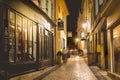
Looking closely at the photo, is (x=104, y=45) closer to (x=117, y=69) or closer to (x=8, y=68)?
(x=117, y=69)

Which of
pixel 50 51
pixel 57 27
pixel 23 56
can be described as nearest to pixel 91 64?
pixel 50 51

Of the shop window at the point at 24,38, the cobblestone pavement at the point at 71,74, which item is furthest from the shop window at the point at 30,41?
the cobblestone pavement at the point at 71,74

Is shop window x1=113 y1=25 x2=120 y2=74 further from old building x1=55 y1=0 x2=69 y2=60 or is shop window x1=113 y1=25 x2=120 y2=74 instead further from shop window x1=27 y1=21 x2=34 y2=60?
old building x1=55 y1=0 x2=69 y2=60

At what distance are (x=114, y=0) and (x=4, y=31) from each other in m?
4.95

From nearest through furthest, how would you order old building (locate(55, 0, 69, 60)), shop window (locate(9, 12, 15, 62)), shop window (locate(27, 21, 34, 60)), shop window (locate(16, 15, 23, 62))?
shop window (locate(9, 12, 15, 62)) → shop window (locate(16, 15, 23, 62)) → shop window (locate(27, 21, 34, 60)) → old building (locate(55, 0, 69, 60))

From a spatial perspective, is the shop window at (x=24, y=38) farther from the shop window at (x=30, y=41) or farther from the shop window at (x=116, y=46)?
the shop window at (x=116, y=46)

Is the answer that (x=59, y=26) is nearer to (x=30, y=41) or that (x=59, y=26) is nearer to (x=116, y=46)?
(x=30, y=41)

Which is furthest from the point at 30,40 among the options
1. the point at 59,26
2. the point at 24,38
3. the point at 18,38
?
the point at 59,26

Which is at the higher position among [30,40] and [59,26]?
[59,26]

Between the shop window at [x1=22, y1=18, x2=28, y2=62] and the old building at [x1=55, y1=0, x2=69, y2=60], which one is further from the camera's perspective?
the old building at [x1=55, y1=0, x2=69, y2=60]

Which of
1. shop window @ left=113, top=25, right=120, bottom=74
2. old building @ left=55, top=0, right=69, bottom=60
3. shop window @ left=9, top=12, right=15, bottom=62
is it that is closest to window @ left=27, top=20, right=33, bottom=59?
shop window @ left=9, top=12, right=15, bottom=62

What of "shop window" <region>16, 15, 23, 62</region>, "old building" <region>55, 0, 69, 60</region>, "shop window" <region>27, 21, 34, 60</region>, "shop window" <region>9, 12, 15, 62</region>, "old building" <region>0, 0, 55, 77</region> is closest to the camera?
"old building" <region>0, 0, 55, 77</region>

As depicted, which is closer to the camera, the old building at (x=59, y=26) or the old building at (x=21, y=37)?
the old building at (x=21, y=37)

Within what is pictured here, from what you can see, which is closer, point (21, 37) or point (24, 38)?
point (21, 37)
